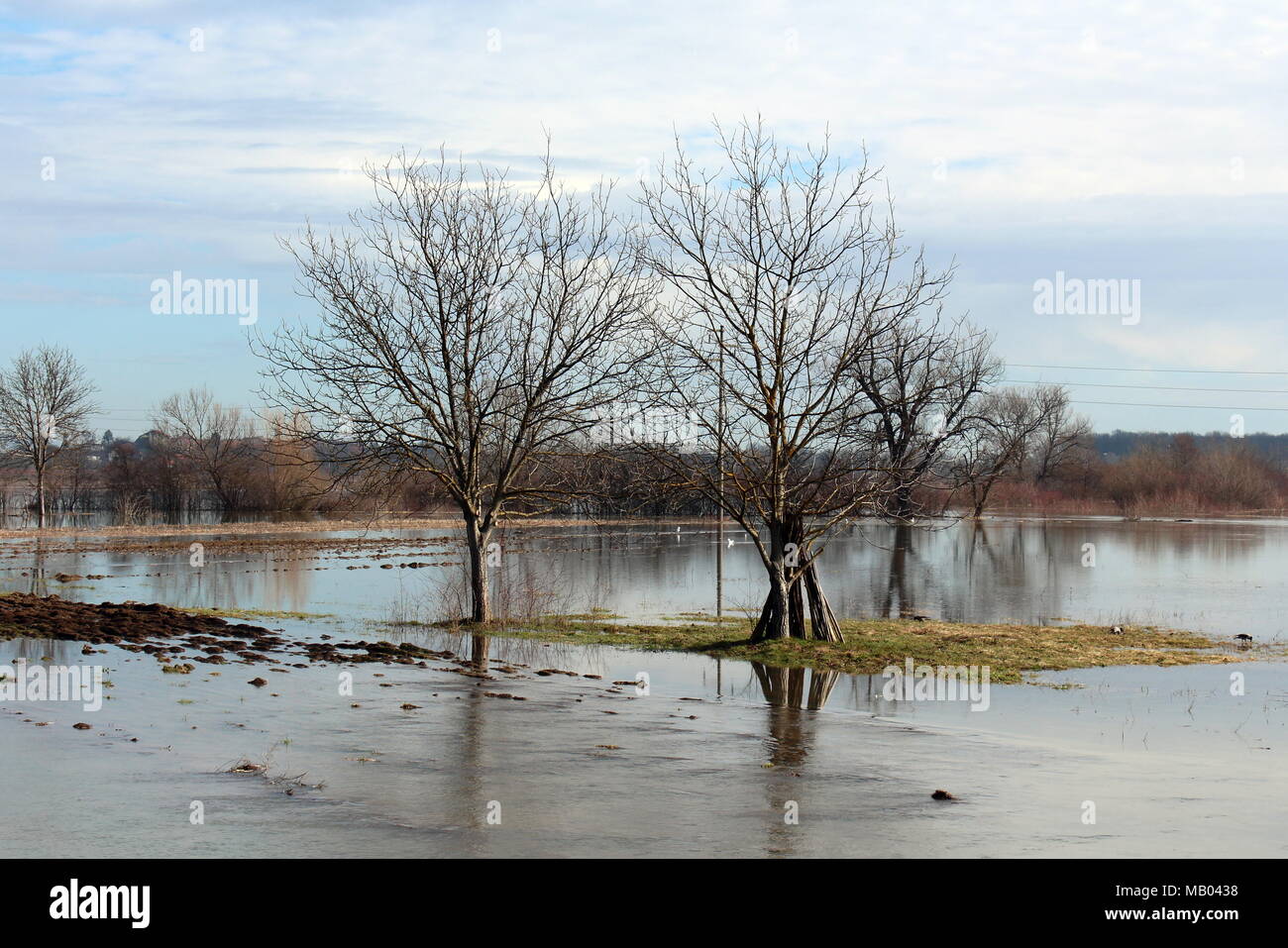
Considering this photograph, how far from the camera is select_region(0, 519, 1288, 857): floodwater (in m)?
7.95

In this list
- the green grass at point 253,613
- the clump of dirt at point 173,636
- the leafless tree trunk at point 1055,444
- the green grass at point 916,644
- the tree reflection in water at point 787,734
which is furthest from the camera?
the leafless tree trunk at point 1055,444

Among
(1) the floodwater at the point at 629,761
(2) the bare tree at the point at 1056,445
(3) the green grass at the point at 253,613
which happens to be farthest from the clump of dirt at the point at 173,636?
(2) the bare tree at the point at 1056,445

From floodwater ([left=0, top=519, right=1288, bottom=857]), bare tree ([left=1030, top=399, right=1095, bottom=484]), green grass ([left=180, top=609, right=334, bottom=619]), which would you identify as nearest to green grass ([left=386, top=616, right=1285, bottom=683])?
floodwater ([left=0, top=519, right=1288, bottom=857])

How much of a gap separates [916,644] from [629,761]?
10430 millimetres

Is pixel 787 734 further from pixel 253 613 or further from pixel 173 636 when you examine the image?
pixel 253 613

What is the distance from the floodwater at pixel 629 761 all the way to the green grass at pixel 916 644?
2.44ft

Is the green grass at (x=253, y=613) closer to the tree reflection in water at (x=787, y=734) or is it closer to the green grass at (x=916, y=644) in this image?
the green grass at (x=916, y=644)

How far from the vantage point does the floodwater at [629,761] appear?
7953 mm

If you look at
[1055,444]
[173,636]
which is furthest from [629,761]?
[1055,444]

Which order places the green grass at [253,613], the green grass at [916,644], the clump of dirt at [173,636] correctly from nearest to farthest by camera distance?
the clump of dirt at [173,636] → the green grass at [916,644] → the green grass at [253,613]

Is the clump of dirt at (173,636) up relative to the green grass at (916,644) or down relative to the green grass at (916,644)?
up

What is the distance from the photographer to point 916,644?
1994cm

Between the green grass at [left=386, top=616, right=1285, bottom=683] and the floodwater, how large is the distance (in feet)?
2.44
